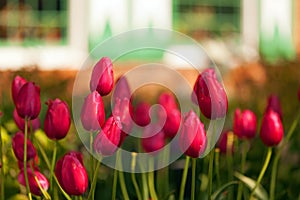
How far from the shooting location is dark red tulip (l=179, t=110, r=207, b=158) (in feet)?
3.52

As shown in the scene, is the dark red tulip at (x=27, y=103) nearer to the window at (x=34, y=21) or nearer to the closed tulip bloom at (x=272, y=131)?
the closed tulip bloom at (x=272, y=131)

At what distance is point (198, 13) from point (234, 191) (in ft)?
19.5

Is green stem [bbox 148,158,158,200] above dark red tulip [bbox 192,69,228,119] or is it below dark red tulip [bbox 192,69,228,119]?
below

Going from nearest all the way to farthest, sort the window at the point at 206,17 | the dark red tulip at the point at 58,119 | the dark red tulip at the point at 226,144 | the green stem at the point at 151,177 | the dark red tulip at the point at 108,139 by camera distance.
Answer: the dark red tulip at the point at 108,139 < the dark red tulip at the point at 58,119 < the green stem at the point at 151,177 < the dark red tulip at the point at 226,144 < the window at the point at 206,17

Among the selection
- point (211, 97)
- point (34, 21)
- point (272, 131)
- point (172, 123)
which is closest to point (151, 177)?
point (172, 123)

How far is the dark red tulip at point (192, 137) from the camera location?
1073mm

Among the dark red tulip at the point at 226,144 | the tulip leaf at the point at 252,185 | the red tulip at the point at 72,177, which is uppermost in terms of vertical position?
the red tulip at the point at 72,177

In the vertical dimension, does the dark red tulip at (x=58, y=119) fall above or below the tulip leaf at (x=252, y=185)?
above

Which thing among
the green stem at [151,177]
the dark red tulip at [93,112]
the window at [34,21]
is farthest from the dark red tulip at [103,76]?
the window at [34,21]

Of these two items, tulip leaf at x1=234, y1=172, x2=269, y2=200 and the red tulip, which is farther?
tulip leaf at x1=234, y1=172, x2=269, y2=200

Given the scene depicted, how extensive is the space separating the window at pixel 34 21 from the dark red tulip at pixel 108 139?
5.99 metres

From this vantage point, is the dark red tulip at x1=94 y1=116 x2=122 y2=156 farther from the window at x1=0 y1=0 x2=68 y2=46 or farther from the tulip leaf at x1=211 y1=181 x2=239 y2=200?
the window at x1=0 y1=0 x2=68 y2=46

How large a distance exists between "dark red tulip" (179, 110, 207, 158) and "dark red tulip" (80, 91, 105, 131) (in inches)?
4.2

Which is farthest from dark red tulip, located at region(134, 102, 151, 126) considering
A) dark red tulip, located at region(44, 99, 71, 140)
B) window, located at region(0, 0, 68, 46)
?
window, located at region(0, 0, 68, 46)
